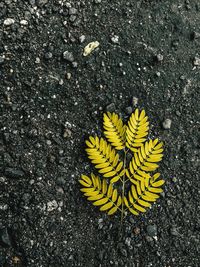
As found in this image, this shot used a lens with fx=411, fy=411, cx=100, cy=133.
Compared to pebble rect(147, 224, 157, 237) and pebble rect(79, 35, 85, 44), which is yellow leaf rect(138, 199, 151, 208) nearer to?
pebble rect(147, 224, 157, 237)

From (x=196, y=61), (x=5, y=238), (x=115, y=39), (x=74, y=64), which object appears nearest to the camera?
(x=5, y=238)

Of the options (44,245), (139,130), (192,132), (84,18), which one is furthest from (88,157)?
(84,18)

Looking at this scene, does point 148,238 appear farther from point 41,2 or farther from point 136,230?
point 41,2

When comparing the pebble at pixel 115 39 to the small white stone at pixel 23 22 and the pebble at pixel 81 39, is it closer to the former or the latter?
the pebble at pixel 81 39

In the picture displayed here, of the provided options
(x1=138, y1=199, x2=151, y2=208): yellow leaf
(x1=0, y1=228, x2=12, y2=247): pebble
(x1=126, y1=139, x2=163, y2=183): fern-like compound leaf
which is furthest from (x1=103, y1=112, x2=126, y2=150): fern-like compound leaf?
(x1=0, y1=228, x2=12, y2=247): pebble

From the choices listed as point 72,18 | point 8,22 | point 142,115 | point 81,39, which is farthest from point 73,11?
point 142,115
